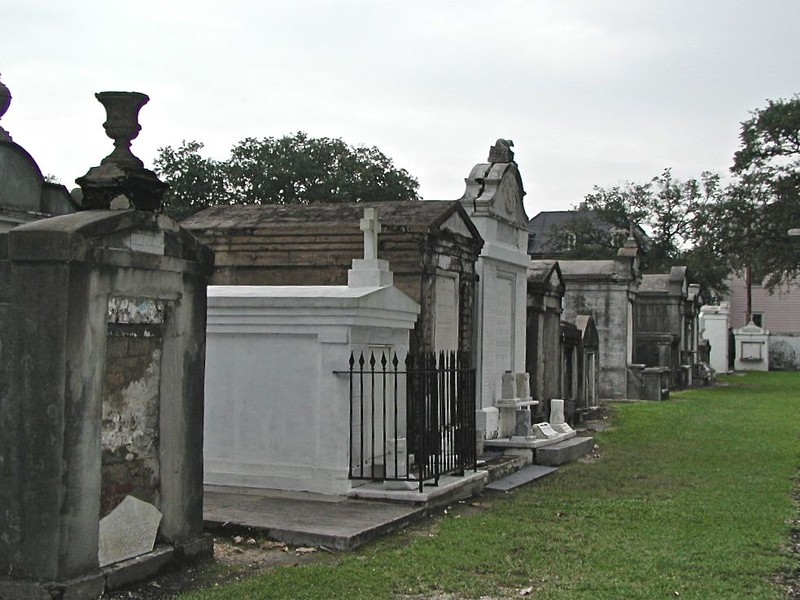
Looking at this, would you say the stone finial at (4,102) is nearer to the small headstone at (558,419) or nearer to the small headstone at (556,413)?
the small headstone at (558,419)

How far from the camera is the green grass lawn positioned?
684cm

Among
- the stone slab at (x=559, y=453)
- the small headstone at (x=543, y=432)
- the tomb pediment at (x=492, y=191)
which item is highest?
the tomb pediment at (x=492, y=191)

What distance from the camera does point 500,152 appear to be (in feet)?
51.1

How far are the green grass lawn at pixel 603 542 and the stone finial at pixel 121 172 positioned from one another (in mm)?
2560

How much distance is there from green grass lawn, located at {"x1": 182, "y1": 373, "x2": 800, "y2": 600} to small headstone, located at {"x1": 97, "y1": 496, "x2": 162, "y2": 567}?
554 millimetres

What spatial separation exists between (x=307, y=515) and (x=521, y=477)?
414cm

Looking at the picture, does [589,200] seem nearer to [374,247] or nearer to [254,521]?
[374,247]

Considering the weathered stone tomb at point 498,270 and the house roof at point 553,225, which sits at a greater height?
the house roof at point 553,225

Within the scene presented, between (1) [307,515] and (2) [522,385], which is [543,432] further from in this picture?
(1) [307,515]

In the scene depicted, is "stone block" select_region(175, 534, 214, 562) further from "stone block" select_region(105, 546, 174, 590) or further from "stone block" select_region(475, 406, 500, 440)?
"stone block" select_region(475, 406, 500, 440)

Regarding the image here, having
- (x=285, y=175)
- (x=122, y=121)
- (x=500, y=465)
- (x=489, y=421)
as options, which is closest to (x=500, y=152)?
(x=489, y=421)

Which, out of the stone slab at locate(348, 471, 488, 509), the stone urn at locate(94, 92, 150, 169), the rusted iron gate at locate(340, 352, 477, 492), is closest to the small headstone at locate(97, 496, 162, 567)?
the stone urn at locate(94, 92, 150, 169)

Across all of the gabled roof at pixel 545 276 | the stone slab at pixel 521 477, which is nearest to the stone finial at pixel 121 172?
the stone slab at pixel 521 477

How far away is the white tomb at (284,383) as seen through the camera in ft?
32.0
